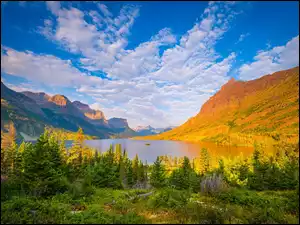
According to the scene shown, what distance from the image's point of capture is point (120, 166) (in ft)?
193

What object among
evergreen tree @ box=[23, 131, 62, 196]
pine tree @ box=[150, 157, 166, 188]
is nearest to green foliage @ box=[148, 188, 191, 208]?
evergreen tree @ box=[23, 131, 62, 196]

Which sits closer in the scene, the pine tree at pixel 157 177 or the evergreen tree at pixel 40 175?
the evergreen tree at pixel 40 175

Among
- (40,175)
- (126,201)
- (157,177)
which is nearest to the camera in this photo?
(126,201)

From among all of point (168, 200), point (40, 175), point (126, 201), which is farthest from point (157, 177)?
point (168, 200)

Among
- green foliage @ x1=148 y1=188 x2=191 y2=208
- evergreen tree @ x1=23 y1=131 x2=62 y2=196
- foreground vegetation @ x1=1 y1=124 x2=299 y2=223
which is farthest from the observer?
evergreen tree @ x1=23 y1=131 x2=62 y2=196

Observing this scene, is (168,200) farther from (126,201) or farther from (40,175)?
(40,175)

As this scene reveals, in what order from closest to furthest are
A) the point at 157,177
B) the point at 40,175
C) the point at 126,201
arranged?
1. the point at 126,201
2. the point at 40,175
3. the point at 157,177

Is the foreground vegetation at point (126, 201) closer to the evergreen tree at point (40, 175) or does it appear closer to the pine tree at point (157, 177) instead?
the evergreen tree at point (40, 175)

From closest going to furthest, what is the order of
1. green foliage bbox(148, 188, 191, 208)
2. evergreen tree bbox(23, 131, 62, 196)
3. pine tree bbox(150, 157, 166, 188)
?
green foliage bbox(148, 188, 191, 208), evergreen tree bbox(23, 131, 62, 196), pine tree bbox(150, 157, 166, 188)

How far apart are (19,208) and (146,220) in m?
6.68

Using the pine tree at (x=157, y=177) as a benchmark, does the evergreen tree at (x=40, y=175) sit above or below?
above

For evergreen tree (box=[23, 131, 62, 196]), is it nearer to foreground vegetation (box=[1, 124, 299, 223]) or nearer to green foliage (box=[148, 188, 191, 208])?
foreground vegetation (box=[1, 124, 299, 223])

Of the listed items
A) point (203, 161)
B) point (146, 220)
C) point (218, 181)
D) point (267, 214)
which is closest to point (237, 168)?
point (203, 161)

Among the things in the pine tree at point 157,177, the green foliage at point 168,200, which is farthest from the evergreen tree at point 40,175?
the pine tree at point 157,177
